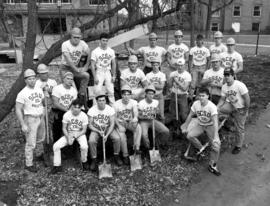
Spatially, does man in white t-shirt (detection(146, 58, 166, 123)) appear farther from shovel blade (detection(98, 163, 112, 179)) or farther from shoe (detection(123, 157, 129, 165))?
shovel blade (detection(98, 163, 112, 179))

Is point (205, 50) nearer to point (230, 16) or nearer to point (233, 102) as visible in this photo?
point (233, 102)

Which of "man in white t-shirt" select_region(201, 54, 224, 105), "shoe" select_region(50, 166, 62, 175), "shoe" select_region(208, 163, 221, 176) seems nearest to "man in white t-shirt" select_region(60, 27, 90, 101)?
"shoe" select_region(50, 166, 62, 175)

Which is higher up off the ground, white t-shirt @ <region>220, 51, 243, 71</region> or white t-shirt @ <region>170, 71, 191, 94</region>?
white t-shirt @ <region>220, 51, 243, 71</region>

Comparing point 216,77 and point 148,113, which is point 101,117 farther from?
point 216,77

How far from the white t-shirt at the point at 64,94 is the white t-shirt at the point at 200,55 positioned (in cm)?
365

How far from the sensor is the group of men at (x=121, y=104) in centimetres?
587

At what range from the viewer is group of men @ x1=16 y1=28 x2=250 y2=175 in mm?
5871

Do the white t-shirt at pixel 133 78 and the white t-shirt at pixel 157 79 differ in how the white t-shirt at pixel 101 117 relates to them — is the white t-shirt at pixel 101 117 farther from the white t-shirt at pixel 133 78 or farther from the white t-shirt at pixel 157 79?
the white t-shirt at pixel 157 79

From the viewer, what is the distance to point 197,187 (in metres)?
5.66

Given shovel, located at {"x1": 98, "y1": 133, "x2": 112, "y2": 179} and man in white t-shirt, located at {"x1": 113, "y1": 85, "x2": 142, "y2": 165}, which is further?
man in white t-shirt, located at {"x1": 113, "y1": 85, "x2": 142, "y2": 165}

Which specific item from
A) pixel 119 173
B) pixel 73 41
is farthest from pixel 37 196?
pixel 73 41

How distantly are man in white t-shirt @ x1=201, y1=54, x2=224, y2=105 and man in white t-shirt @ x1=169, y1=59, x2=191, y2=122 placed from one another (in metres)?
0.52

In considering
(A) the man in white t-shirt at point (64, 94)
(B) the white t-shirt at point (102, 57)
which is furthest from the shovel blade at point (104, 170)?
(B) the white t-shirt at point (102, 57)

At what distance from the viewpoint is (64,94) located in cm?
622
